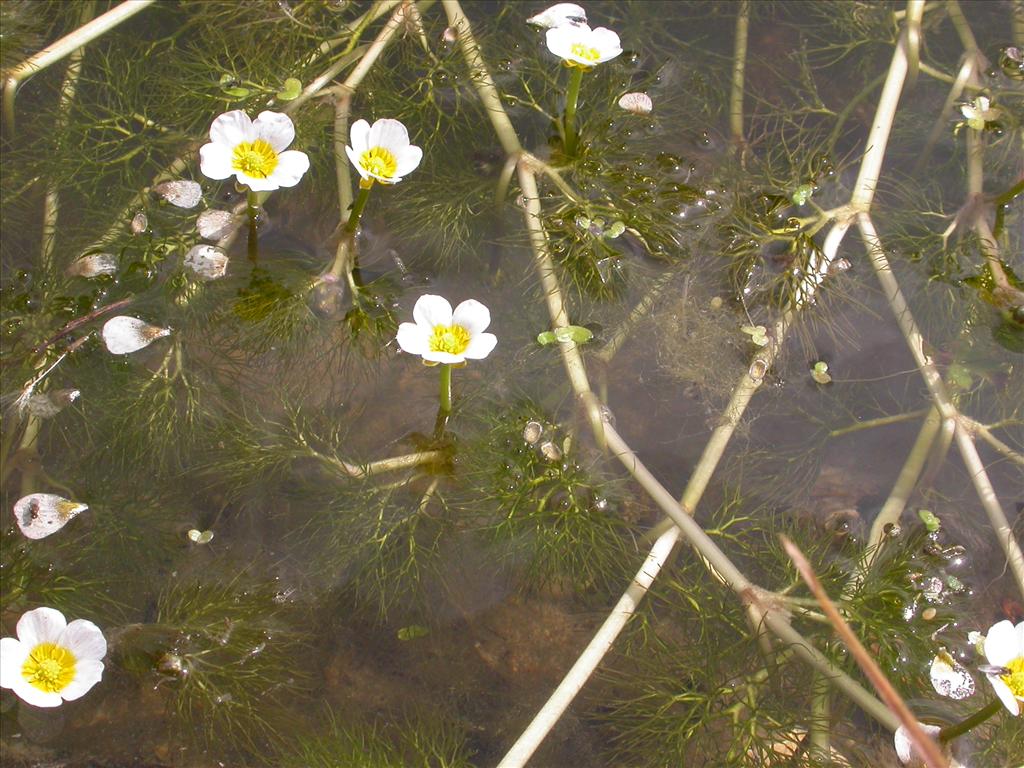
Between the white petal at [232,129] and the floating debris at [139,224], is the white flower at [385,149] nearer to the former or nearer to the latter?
the white petal at [232,129]

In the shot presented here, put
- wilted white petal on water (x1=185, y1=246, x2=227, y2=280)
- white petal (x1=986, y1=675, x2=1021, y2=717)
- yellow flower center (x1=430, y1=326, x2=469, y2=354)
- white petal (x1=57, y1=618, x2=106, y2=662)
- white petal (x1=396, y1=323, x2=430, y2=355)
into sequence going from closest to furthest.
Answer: white petal (x1=986, y1=675, x2=1021, y2=717) → white petal (x1=57, y1=618, x2=106, y2=662) → white petal (x1=396, y1=323, x2=430, y2=355) → yellow flower center (x1=430, y1=326, x2=469, y2=354) → wilted white petal on water (x1=185, y1=246, x2=227, y2=280)

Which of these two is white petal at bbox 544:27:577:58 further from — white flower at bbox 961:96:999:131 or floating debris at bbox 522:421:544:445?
white flower at bbox 961:96:999:131

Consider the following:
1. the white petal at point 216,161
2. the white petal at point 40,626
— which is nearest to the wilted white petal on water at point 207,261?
the white petal at point 216,161

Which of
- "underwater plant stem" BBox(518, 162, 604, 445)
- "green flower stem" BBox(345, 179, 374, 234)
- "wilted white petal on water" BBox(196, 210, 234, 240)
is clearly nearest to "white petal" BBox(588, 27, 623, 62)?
"underwater plant stem" BBox(518, 162, 604, 445)

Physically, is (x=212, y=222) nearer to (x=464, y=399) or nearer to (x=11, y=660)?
(x=464, y=399)

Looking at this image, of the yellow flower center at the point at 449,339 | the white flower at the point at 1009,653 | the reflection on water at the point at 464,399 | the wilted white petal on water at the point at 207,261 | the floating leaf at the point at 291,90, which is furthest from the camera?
the floating leaf at the point at 291,90

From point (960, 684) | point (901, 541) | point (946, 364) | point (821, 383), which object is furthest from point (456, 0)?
point (960, 684)
